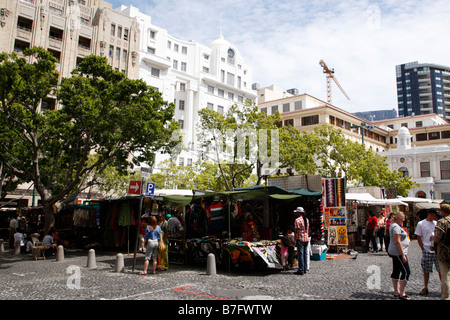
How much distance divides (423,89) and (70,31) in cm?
14037

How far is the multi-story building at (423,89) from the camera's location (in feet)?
451

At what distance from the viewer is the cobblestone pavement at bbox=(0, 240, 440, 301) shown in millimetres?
7945

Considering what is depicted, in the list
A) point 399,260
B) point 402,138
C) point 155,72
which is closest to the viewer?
point 399,260

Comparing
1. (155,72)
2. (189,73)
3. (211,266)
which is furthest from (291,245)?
(189,73)

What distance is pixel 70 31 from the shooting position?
141ft

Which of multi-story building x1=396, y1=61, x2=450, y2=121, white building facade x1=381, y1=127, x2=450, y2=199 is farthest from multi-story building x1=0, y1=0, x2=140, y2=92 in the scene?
multi-story building x1=396, y1=61, x2=450, y2=121

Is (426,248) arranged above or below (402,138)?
below

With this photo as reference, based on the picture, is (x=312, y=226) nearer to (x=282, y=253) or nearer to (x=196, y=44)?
(x=282, y=253)

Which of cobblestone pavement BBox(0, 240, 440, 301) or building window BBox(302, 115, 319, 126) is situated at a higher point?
Answer: building window BBox(302, 115, 319, 126)

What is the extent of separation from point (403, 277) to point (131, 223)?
1213cm

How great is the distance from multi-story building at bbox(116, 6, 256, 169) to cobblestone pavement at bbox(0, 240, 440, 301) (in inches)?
1416

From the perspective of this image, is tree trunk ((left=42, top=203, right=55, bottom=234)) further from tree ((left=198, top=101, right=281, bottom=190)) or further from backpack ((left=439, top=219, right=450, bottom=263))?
backpack ((left=439, top=219, right=450, bottom=263))

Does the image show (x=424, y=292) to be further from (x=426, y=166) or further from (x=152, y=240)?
(x=426, y=166)

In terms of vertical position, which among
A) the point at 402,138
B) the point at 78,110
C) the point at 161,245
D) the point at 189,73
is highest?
the point at 189,73
